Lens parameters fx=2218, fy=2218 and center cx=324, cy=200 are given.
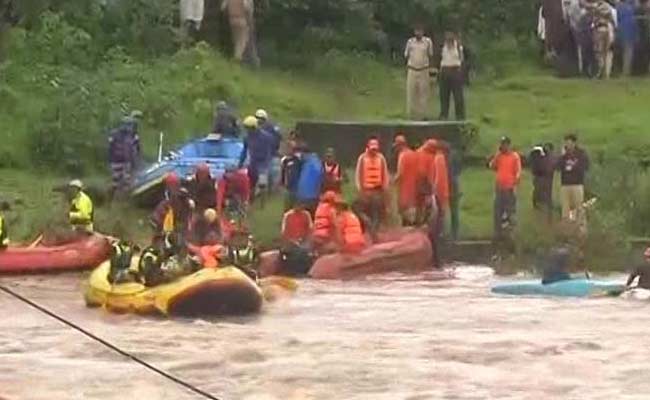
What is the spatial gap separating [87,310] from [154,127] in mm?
9442

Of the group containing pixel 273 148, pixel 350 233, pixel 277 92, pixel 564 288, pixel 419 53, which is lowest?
pixel 564 288

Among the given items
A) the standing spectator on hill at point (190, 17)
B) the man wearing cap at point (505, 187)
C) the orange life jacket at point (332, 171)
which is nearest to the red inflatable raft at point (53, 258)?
the orange life jacket at point (332, 171)

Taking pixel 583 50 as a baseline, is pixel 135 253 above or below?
below

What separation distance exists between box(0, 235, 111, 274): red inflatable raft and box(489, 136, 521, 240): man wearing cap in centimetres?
486

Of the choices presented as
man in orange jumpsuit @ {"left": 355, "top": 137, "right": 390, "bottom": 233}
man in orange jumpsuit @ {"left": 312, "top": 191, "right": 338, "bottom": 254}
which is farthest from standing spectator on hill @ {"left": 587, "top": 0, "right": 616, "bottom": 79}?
man in orange jumpsuit @ {"left": 312, "top": 191, "right": 338, "bottom": 254}

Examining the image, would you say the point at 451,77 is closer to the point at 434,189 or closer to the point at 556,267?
the point at 434,189

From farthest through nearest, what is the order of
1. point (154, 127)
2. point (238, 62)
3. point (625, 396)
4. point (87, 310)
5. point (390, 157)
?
point (238, 62) → point (154, 127) → point (390, 157) → point (87, 310) → point (625, 396)

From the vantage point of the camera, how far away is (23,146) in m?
32.8

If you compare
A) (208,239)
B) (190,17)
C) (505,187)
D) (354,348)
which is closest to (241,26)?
(190,17)

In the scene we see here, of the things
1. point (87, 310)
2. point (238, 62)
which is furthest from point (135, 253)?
point (238, 62)

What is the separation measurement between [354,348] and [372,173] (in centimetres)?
606

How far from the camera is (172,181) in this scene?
2764cm

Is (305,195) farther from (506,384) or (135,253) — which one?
(506,384)

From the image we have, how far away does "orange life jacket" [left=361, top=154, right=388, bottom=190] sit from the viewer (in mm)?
27641
